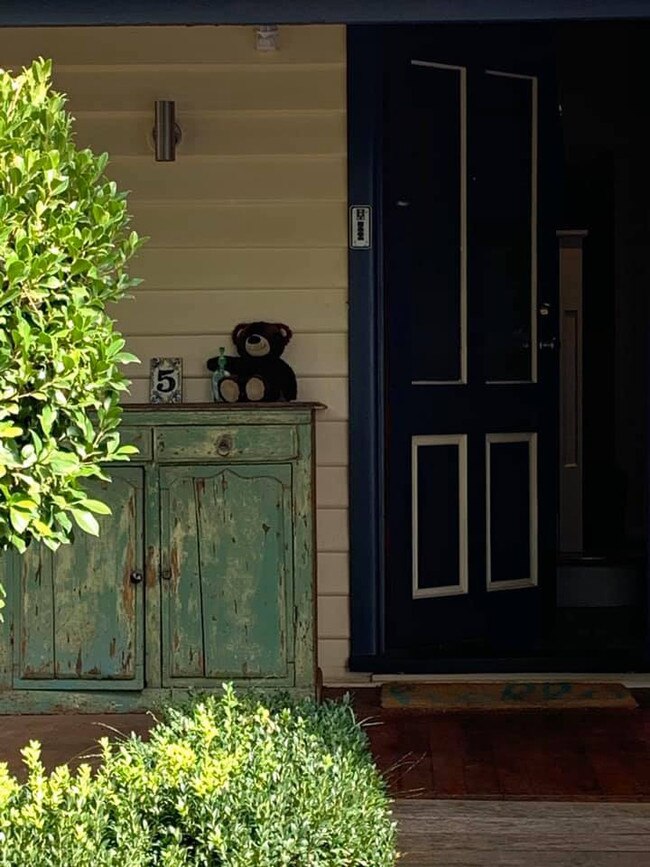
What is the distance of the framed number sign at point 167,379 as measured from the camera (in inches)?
215

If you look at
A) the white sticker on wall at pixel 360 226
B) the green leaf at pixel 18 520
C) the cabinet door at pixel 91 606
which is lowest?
the cabinet door at pixel 91 606

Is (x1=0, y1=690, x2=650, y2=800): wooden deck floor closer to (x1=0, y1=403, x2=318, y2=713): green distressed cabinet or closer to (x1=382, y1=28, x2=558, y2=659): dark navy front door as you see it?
(x1=0, y1=403, x2=318, y2=713): green distressed cabinet

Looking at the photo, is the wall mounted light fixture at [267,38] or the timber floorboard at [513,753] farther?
the wall mounted light fixture at [267,38]

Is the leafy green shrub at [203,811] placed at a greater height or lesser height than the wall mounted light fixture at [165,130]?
lesser

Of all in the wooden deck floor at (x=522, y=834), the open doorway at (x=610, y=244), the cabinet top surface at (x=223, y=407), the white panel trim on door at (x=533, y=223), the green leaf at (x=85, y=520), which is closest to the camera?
the green leaf at (x=85, y=520)

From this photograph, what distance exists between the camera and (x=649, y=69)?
7.45 meters

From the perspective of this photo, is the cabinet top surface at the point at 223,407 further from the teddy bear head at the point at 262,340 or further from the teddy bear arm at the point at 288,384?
the teddy bear head at the point at 262,340

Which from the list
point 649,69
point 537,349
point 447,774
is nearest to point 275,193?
point 537,349

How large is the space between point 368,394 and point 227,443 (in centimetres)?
68

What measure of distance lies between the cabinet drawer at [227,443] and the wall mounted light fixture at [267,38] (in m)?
1.42

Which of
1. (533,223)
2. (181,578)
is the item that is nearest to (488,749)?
(181,578)

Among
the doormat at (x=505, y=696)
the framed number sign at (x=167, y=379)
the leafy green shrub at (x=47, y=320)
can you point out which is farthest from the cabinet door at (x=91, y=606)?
the leafy green shrub at (x=47, y=320)

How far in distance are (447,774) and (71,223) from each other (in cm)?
245

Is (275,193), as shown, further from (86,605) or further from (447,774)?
(447,774)
